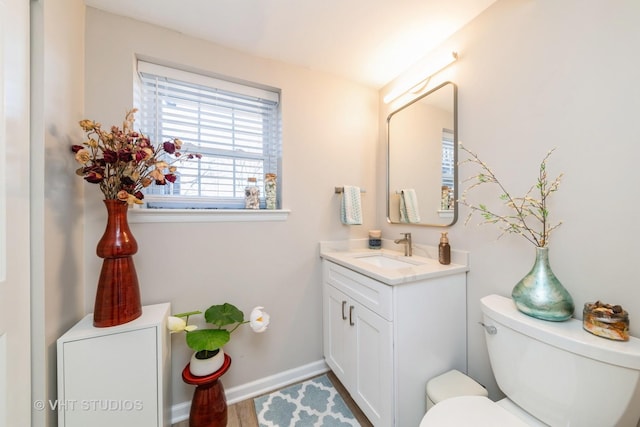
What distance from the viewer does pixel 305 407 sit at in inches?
54.0

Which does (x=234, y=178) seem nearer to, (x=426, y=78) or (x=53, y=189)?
(x=53, y=189)

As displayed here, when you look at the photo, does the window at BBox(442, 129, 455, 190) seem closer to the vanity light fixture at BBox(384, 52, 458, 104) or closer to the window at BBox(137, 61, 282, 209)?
the vanity light fixture at BBox(384, 52, 458, 104)

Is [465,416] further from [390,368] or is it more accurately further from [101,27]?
[101,27]

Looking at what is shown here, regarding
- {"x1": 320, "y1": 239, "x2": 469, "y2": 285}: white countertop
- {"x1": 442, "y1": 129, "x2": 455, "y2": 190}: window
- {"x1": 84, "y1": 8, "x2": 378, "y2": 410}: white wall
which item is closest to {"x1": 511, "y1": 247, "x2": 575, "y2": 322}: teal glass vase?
{"x1": 320, "y1": 239, "x2": 469, "y2": 285}: white countertop

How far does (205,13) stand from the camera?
47.6 inches

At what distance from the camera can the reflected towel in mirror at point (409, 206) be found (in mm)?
1604

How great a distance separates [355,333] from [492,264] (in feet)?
2.64

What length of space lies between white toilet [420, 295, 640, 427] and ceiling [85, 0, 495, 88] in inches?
59.1

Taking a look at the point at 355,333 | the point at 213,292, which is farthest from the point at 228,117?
the point at 355,333

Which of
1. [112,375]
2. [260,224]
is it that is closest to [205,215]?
[260,224]

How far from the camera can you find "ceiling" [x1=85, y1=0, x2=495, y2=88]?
45.7 inches

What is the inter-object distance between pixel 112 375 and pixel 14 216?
0.72 meters

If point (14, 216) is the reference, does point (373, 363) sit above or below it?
below

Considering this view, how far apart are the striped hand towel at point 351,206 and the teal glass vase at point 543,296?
0.98m
